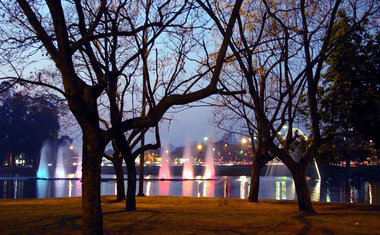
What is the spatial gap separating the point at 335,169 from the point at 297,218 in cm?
6441

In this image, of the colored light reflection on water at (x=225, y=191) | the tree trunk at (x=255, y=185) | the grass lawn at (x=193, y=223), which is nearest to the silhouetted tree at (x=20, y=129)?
the colored light reflection on water at (x=225, y=191)

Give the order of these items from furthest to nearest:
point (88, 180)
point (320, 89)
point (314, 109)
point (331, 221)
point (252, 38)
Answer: point (320, 89)
point (252, 38)
point (314, 109)
point (331, 221)
point (88, 180)

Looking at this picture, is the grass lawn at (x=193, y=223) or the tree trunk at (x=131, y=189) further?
the tree trunk at (x=131, y=189)

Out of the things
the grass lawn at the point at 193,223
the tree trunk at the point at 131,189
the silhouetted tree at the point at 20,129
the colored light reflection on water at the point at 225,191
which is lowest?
the colored light reflection on water at the point at 225,191

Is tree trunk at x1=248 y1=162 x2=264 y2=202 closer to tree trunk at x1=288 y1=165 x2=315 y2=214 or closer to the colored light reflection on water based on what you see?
tree trunk at x1=288 y1=165 x2=315 y2=214

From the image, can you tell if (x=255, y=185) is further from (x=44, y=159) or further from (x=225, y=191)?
(x=44, y=159)

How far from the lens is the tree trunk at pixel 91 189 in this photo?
726 cm

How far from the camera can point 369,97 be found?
14641 mm

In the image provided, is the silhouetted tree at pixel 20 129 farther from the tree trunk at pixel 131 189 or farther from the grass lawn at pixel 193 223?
the grass lawn at pixel 193 223

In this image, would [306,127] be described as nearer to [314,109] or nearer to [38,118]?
[314,109]

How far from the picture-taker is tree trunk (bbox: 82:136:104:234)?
726cm

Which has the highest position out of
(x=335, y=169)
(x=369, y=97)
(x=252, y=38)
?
(x=252, y=38)

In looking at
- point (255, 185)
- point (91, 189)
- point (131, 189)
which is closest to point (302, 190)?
point (255, 185)

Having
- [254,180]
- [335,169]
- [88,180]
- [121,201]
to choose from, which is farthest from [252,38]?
[335,169]
